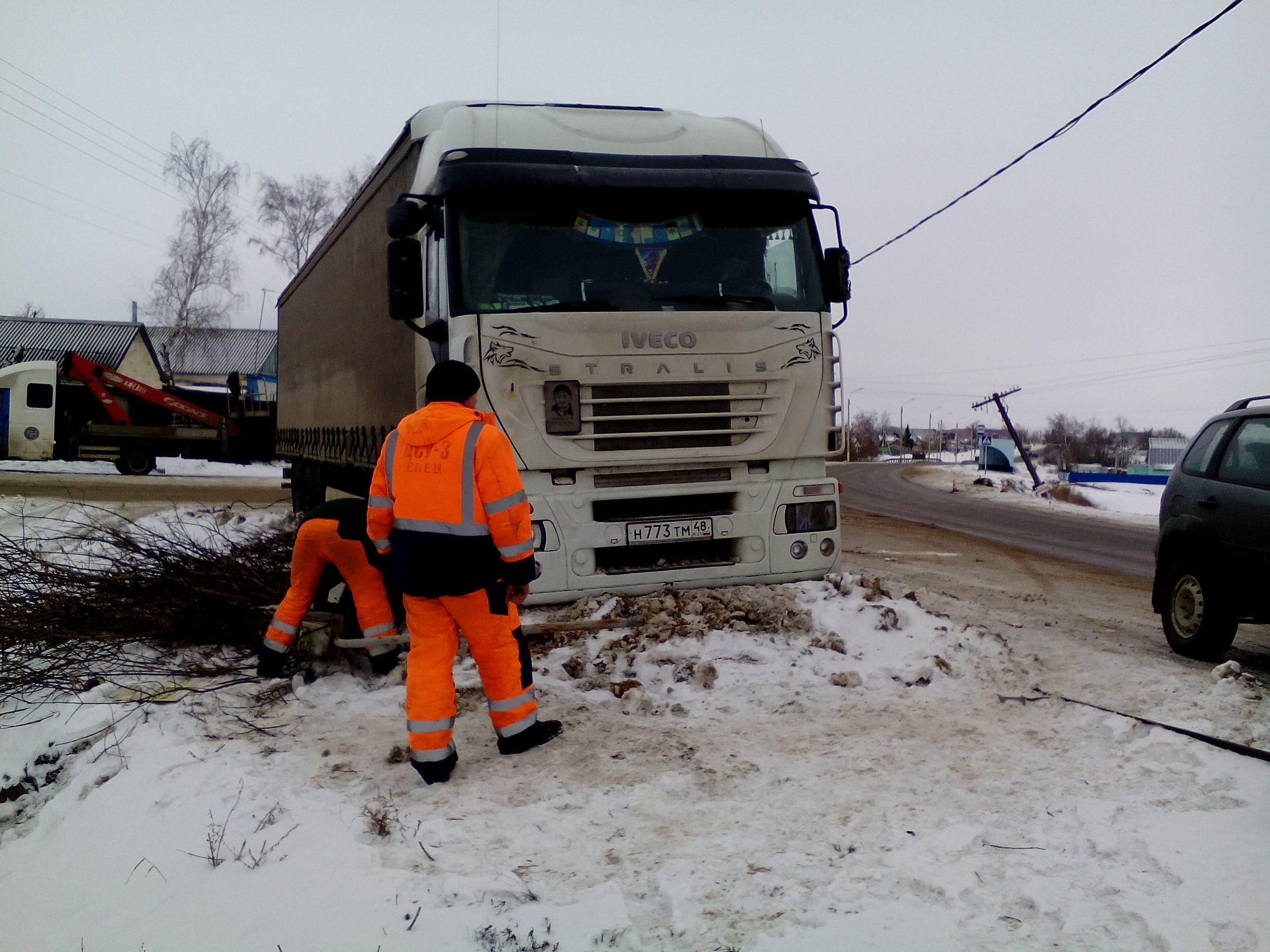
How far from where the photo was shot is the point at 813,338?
609 centimetres

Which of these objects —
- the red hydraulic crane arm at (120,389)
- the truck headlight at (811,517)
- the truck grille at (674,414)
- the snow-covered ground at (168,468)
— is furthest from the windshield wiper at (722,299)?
the red hydraulic crane arm at (120,389)

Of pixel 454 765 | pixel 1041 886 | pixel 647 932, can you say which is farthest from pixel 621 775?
pixel 1041 886

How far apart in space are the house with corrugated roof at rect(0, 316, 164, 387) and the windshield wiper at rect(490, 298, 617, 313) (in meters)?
49.3

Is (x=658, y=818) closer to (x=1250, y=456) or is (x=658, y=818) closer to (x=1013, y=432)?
(x=1250, y=456)

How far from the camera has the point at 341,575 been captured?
536cm

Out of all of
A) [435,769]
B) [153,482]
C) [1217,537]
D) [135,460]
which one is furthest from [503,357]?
[135,460]

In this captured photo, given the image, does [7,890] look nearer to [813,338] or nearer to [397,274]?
[397,274]

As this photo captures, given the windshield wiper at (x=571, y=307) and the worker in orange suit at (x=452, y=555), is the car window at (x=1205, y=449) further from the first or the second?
the worker in orange suit at (x=452, y=555)

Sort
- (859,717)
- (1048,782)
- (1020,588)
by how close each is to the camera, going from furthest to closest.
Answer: (1020,588) → (859,717) → (1048,782)

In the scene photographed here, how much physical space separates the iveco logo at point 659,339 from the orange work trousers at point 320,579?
2011 millimetres

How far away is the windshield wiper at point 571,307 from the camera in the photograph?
5523mm

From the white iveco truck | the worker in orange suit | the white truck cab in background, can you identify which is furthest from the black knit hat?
the white truck cab in background

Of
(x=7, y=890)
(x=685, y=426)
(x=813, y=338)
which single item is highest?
(x=813, y=338)

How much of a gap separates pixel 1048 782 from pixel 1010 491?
27500 millimetres
